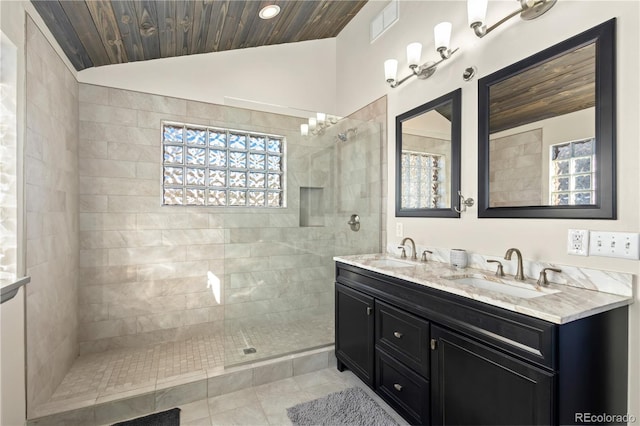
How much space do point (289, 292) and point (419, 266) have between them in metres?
1.36

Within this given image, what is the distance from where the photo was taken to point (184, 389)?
1997 mm

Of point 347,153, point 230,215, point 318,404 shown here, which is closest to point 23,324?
point 230,215

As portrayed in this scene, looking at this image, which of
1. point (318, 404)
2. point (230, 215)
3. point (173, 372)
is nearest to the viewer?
point (318, 404)

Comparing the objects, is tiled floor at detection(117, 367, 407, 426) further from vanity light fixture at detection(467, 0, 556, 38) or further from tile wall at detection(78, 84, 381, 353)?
vanity light fixture at detection(467, 0, 556, 38)

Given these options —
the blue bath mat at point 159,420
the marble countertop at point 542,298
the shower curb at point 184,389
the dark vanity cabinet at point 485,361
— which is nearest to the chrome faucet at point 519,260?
the marble countertop at point 542,298

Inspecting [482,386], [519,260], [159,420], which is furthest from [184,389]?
[519,260]

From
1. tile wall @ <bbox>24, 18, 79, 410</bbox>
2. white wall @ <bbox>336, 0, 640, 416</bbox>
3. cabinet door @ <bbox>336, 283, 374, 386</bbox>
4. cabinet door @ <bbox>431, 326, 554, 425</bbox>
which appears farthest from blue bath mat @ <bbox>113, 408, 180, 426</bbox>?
white wall @ <bbox>336, 0, 640, 416</bbox>

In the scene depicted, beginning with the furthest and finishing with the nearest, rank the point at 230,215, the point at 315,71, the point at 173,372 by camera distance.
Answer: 1. the point at 315,71
2. the point at 230,215
3. the point at 173,372

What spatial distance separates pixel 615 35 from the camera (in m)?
1.28

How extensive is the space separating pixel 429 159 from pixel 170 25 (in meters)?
2.14

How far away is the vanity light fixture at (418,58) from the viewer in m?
1.85

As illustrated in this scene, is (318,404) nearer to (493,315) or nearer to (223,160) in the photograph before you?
(493,315)

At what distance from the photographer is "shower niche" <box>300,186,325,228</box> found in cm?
283

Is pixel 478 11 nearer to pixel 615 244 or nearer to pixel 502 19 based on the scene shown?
pixel 502 19
